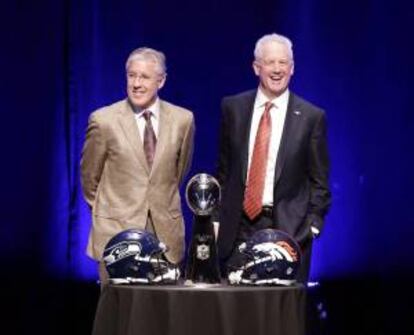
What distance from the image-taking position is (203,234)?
4.26 meters

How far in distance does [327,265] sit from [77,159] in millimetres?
1627

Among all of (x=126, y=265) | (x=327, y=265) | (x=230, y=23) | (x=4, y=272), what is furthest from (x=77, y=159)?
(x=126, y=265)

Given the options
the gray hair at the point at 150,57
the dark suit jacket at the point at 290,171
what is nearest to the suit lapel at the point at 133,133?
the gray hair at the point at 150,57

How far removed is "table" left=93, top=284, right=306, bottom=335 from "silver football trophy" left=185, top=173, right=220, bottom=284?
14 cm

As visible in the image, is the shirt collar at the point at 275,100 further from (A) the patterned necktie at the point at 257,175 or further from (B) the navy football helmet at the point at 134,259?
(B) the navy football helmet at the point at 134,259

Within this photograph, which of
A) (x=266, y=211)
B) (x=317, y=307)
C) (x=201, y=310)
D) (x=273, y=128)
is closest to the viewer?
(x=201, y=310)

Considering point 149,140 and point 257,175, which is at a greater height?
point 149,140

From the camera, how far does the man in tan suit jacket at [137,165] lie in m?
4.79

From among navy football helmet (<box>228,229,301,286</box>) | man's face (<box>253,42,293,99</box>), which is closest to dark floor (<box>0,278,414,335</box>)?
man's face (<box>253,42,293,99</box>)

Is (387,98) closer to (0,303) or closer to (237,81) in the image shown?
(237,81)

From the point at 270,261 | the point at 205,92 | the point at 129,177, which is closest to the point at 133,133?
the point at 129,177

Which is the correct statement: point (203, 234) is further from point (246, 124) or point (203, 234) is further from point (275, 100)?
point (275, 100)

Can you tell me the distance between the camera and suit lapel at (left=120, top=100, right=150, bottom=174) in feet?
15.8

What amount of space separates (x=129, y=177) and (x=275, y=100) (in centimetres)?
79
